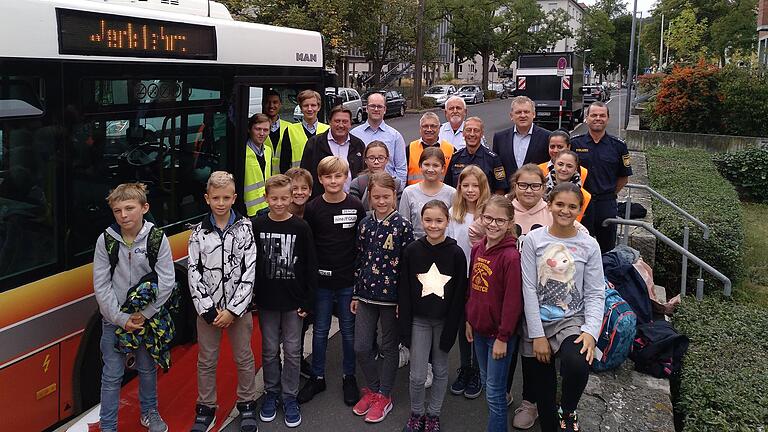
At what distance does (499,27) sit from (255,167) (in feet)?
197

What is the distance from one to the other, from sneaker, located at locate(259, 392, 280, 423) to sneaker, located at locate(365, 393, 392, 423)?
2.10 feet

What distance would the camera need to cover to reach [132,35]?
425 centimetres

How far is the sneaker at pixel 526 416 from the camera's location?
425 cm

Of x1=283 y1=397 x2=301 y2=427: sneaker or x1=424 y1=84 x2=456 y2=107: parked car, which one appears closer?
x1=283 y1=397 x2=301 y2=427: sneaker

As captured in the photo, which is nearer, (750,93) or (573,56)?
(750,93)

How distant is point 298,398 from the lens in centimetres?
466

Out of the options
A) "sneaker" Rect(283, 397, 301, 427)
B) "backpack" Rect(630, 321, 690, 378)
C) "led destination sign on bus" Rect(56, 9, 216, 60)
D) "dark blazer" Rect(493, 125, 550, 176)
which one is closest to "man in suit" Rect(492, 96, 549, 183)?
"dark blazer" Rect(493, 125, 550, 176)

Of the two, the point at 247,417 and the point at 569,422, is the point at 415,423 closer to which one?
the point at 569,422

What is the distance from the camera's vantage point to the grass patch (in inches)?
303

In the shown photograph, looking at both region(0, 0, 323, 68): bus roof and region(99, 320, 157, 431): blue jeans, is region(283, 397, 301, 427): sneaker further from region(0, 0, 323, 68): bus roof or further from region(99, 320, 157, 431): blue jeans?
region(0, 0, 323, 68): bus roof

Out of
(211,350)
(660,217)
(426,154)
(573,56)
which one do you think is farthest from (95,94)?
(573,56)

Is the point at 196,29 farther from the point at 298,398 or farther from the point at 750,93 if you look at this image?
the point at 750,93

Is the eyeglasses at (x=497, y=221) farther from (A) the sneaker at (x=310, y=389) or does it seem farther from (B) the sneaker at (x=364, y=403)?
(A) the sneaker at (x=310, y=389)

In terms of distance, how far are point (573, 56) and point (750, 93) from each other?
10909mm
